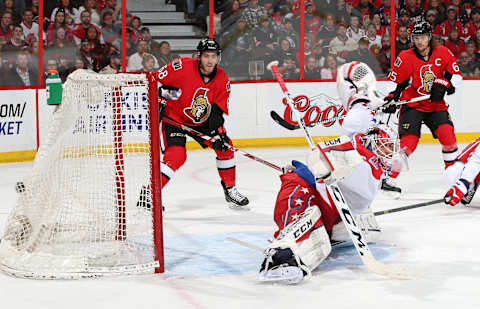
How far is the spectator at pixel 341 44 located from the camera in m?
8.27

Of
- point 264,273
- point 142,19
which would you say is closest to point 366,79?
point 264,273

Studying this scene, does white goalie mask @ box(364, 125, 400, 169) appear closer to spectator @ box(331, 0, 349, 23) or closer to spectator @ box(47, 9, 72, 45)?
spectator @ box(47, 9, 72, 45)

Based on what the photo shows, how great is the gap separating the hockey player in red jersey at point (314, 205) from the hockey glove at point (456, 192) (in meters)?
0.92

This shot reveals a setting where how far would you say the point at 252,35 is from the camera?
318 inches

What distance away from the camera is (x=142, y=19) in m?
7.75

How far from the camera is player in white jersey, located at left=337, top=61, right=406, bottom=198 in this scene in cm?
317

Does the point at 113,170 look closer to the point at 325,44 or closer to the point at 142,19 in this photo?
the point at 142,19

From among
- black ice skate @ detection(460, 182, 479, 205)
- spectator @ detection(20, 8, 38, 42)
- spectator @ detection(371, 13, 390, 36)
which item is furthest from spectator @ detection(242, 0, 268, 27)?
black ice skate @ detection(460, 182, 479, 205)

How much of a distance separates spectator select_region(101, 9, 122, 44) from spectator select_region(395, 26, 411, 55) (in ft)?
9.23

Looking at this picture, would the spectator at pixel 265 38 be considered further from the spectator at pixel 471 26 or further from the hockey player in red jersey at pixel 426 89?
the hockey player in red jersey at pixel 426 89

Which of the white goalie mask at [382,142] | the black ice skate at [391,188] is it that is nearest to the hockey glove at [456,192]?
the white goalie mask at [382,142]

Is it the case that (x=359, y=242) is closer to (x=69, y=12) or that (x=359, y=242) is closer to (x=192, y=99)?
(x=192, y=99)

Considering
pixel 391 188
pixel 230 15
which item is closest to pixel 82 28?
pixel 230 15

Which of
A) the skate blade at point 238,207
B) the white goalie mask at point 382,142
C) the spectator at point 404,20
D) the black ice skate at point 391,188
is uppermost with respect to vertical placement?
the spectator at point 404,20
